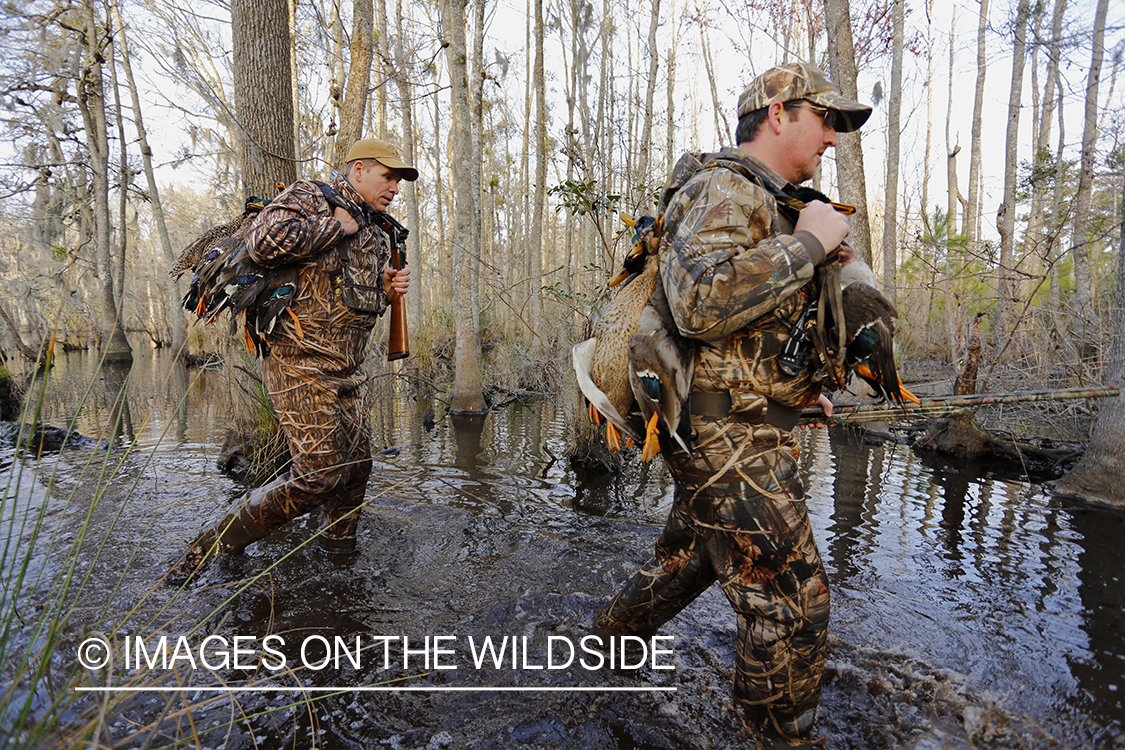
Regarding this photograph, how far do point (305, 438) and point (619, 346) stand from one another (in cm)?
211

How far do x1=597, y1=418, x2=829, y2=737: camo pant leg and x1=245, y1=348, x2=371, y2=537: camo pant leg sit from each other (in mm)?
2090

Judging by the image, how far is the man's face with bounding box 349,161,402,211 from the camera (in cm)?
333

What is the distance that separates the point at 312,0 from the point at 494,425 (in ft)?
27.7

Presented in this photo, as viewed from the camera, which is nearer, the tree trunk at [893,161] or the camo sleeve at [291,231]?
the camo sleeve at [291,231]

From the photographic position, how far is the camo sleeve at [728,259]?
1.69 metres

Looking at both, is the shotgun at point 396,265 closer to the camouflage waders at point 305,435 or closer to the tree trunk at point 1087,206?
the camouflage waders at point 305,435

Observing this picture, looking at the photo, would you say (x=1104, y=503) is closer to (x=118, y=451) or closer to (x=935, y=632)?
(x=935, y=632)

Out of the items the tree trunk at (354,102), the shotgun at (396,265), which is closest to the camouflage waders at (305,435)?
the shotgun at (396,265)

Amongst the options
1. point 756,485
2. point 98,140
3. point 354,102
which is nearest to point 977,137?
point 354,102

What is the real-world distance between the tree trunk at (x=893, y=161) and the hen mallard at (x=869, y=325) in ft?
28.5

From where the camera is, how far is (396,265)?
3.82 meters

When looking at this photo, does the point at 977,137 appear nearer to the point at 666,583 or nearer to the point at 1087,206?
the point at 1087,206

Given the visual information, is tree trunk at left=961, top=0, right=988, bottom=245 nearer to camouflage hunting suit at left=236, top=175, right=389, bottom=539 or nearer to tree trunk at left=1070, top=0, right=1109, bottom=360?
tree trunk at left=1070, top=0, right=1109, bottom=360

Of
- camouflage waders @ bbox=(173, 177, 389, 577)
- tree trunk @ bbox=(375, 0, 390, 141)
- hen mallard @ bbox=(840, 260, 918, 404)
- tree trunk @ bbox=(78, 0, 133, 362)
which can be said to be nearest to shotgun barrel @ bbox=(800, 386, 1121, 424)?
hen mallard @ bbox=(840, 260, 918, 404)
